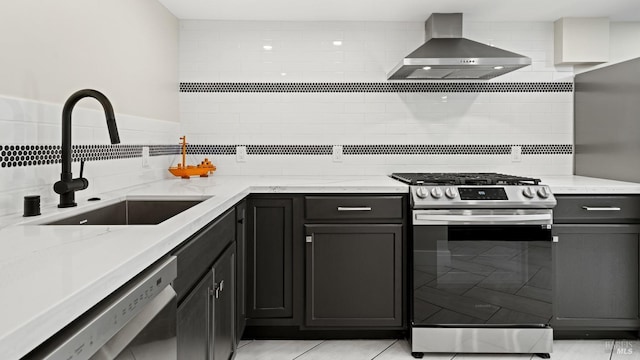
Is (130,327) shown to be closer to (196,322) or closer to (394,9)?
(196,322)

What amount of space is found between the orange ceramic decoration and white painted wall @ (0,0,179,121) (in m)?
0.28

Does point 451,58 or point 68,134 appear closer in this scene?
point 68,134

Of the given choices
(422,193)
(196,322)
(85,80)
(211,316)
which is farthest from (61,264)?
(422,193)

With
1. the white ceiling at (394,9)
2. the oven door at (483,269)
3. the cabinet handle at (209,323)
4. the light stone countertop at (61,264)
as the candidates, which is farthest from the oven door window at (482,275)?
the white ceiling at (394,9)

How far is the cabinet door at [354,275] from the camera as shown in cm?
253

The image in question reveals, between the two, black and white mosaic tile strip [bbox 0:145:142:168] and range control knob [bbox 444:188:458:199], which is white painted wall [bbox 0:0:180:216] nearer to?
black and white mosaic tile strip [bbox 0:145:142:168]

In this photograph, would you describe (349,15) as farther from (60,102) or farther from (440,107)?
(60,102)

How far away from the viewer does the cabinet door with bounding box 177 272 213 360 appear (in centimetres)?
132

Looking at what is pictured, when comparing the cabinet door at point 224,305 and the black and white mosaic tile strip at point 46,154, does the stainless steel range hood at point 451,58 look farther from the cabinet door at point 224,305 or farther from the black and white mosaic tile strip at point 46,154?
the black and white mosaic tile strip at point 46,154

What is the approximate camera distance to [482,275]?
2.46 m

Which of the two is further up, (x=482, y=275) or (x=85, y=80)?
(x=85, y=80)

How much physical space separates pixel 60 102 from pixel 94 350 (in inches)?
54.9

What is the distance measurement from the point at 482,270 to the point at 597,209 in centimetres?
79

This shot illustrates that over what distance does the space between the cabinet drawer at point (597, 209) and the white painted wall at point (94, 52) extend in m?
2.60
